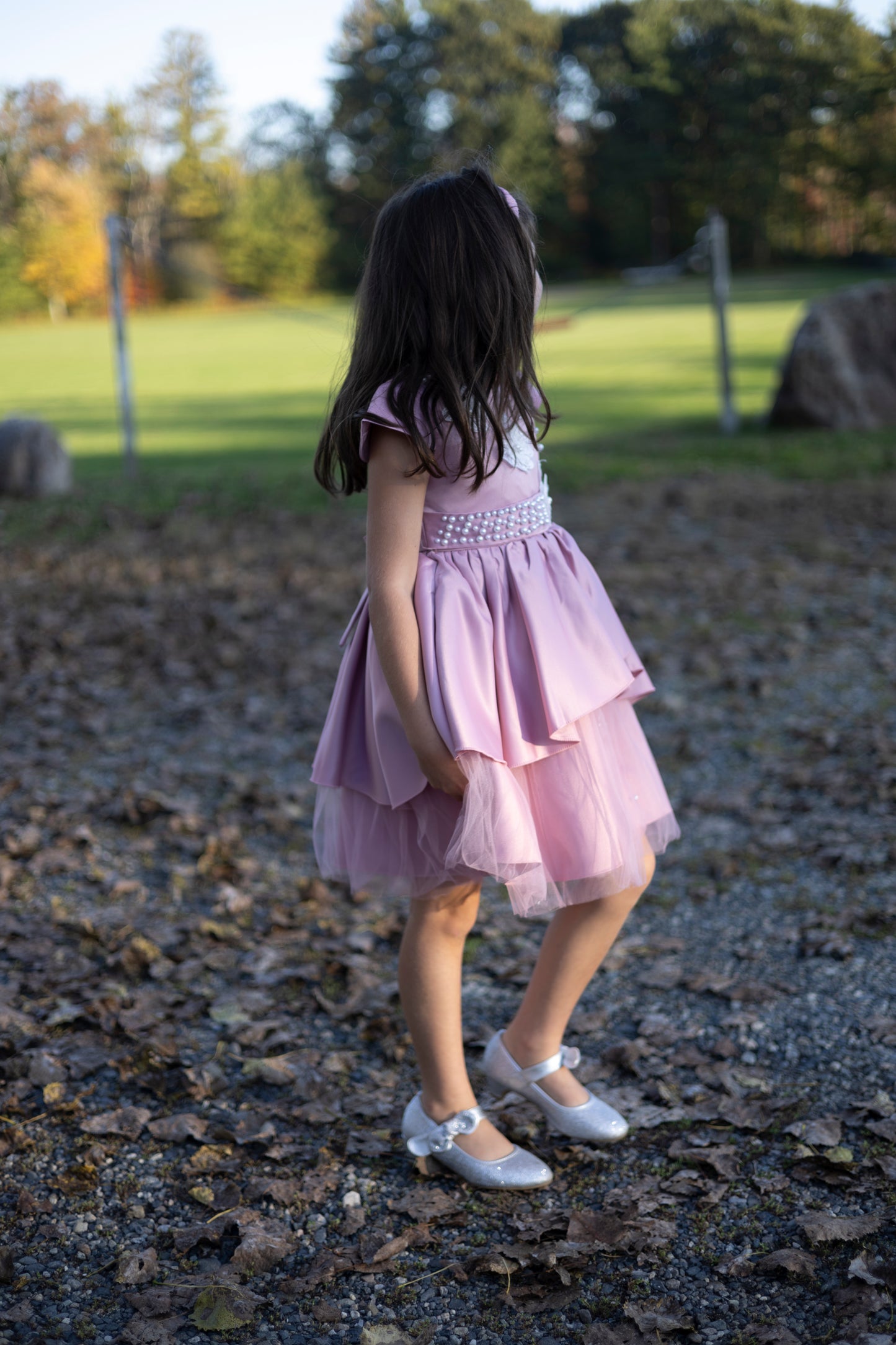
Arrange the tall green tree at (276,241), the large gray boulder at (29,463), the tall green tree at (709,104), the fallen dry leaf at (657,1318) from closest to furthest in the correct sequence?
1. the fallen dry leaf at (657,1318)
2. the large gray boulder at (29,463)
3. the tall green tree at (709,104)
4. the tall green tree at (276,241)

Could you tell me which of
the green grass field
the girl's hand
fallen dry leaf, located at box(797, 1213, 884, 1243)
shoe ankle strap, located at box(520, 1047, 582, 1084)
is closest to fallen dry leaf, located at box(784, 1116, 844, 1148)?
fallen dry leaf, located at box(797, 1213, 884, 1243)

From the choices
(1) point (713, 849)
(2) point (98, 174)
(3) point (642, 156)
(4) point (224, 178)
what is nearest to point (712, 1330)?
(1) point (713, 849)

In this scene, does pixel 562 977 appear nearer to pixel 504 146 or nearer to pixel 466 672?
pixel 466 672

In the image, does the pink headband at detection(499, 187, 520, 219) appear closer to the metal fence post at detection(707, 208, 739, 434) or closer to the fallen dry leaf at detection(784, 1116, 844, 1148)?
the fallen dry leaf at detection(784, 1116, 844, 1148)

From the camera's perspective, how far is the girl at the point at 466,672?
1845 millimetres

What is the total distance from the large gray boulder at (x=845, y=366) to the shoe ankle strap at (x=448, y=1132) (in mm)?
9589

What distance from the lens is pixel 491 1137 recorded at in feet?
7.04

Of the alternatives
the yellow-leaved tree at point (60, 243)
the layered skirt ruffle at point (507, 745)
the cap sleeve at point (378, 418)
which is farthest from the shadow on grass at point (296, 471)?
the yellow-leaved tree at point (60, 243)

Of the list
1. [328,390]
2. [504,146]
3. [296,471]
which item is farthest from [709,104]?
[504,146]

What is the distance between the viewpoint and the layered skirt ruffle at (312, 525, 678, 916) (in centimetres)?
188

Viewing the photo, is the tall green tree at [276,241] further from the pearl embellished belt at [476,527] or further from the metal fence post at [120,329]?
the pearl embellished belt at [476,527]

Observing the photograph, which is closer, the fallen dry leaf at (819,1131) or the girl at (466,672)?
Answer: the girl at (466,672)

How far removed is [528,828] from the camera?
75.1 inches

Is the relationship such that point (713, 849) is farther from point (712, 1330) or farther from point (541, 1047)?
point (712, 1330)
